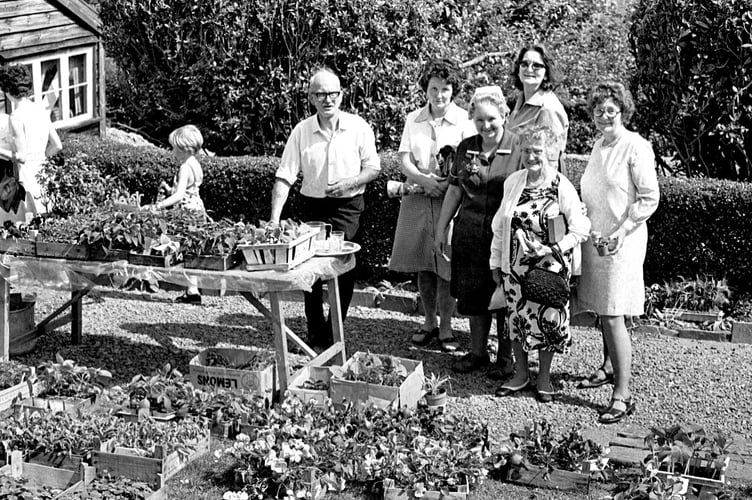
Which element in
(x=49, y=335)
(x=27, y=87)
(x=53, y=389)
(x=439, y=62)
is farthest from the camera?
(x=27, y=87)

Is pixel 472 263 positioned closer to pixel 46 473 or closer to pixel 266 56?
pixel 46 473

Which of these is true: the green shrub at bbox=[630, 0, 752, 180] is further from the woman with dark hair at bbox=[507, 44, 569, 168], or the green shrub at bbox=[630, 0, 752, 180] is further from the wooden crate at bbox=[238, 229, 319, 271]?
the wooden crate at bbox=[238, 229, 319, 271]

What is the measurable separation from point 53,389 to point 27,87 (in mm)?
3340

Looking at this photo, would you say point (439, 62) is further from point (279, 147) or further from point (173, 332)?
point (279, 147)

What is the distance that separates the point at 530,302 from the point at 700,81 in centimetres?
336

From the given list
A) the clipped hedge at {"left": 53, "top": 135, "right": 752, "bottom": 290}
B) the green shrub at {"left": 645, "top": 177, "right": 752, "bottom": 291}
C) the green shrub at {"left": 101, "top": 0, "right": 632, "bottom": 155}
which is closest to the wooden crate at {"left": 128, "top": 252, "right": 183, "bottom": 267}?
the clipped hedge at {"left": 53, "top": 135, "right": 752, "bottom": 290}

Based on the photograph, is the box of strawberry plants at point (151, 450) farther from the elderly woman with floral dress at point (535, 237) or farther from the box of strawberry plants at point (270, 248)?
the elderly woman with floral dress at point (535, 237)

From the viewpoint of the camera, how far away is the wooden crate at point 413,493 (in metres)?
4.73

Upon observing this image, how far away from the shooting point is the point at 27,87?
27.7ft

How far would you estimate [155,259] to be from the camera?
590cm

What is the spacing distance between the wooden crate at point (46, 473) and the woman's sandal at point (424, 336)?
3024 mm

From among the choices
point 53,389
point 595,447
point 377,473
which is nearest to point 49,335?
point 53,389

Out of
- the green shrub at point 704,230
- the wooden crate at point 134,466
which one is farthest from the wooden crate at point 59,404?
the green shrub at point 704,230

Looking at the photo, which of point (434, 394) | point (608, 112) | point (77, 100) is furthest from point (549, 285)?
point (77, 100)
